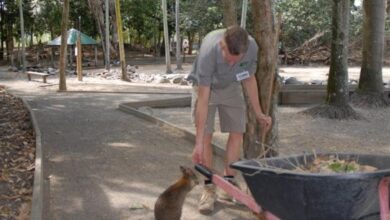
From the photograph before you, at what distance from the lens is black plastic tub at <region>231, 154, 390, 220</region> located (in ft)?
9.62

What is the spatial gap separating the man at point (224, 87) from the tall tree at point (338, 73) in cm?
590

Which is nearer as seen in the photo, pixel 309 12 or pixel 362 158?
pixel 362 158

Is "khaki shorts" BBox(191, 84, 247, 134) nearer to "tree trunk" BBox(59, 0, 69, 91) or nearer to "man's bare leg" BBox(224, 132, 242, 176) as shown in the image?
"man's bare leg" BBox(224, 132, 242, 176)

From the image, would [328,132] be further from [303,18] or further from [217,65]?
[303,18]

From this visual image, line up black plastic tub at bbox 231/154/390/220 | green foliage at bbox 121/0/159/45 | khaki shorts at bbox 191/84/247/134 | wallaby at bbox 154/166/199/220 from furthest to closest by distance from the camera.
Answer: green foliage at bbox 121/0/159/45 < khaki shorts at bbox 191/84/247/134 < wallaby at bbox 154/166/199/220 < black plastic tub at bbox 231/154/390/220

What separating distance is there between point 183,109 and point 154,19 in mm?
34925

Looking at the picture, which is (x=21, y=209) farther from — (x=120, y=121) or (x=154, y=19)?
(x=154, y=19)

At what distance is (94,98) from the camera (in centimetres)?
1515

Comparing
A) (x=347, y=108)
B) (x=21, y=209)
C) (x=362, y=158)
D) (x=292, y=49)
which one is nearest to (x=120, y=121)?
(x=347, y=108)

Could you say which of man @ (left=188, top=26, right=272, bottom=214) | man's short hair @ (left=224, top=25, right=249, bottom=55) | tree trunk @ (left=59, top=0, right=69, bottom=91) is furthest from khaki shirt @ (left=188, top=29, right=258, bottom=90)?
tree trunk @ (left=59, top=0, right=69, bottom=91)

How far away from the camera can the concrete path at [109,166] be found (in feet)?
17.6

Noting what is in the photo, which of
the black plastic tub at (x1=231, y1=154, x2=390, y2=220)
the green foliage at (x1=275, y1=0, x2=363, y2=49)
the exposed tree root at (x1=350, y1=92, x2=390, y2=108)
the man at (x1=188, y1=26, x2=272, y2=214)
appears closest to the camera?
the black plastic tub at (x1=231, y1=154, x2=390, y2=220)

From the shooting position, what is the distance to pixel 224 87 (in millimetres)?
4984

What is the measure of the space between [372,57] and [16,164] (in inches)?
324
